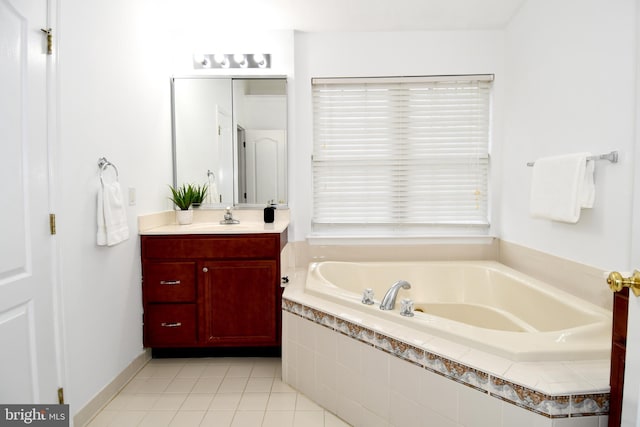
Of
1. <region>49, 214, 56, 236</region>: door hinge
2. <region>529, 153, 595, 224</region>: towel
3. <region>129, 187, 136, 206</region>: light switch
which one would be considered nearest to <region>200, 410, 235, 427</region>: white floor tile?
<region>49, 214, 56, 236</region>: door hinge

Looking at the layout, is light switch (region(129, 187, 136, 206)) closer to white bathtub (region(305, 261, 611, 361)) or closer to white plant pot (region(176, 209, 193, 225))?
white plant pot (region(176, 209, 193, 225))

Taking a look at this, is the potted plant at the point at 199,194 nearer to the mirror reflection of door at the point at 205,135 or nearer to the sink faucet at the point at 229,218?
the mirror reflection of door at the point at 205,135

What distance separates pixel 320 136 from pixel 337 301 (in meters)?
1.49

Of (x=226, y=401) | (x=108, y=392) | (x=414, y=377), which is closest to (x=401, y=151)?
(x=414, y=377)

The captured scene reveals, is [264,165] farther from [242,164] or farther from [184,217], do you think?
[184,217]

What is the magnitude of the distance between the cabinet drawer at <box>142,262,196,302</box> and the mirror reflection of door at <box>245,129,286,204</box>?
765 mm

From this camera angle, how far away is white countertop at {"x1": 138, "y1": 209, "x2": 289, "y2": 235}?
94.0 inches

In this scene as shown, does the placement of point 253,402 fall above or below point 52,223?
below

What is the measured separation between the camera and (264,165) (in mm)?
2889

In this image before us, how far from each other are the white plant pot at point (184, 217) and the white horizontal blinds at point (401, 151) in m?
0.98

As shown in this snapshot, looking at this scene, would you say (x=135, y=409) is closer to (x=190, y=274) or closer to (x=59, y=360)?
(x=59, y=360)

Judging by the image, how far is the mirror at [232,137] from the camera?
2877mm

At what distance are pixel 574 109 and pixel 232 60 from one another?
229 cm

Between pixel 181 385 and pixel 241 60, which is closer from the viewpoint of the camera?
pixel 181 385
